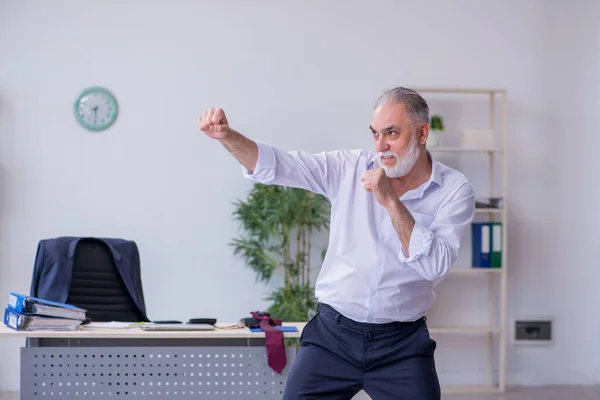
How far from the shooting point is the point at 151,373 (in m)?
3.62

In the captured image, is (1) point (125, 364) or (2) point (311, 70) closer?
(1) point (125, 364)

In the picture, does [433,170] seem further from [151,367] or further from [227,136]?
[151,367]

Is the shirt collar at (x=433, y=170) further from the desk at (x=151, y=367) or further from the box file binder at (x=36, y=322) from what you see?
the box file binder at (x=36, y=322)

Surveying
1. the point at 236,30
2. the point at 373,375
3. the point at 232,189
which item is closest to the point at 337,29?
the point at 236,30

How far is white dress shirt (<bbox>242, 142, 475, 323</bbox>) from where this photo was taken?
2395mm

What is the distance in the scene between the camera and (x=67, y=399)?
11.7 ft

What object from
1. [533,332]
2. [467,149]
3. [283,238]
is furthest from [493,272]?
[283,238]

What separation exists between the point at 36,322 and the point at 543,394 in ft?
12.5

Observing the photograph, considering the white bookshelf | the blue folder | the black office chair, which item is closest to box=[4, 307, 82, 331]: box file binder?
the black office chair

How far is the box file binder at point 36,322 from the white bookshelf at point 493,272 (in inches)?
114

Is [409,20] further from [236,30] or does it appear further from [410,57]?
[236,30]

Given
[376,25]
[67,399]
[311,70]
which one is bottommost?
[67,399]

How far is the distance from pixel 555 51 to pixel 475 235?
5.41 ft

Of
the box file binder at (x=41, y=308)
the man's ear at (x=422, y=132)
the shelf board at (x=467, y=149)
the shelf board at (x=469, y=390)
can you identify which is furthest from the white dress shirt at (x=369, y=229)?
the shelf board at (x=469, y=390)
